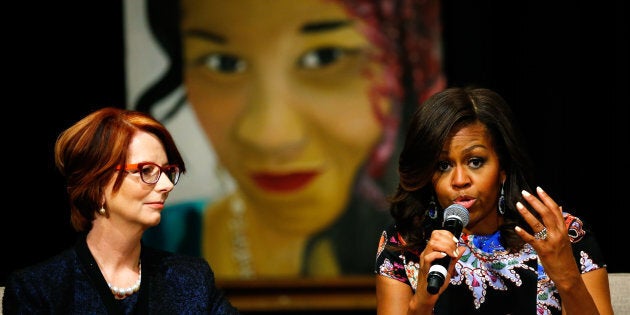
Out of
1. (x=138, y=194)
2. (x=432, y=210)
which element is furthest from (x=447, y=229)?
(x=138, y=194)

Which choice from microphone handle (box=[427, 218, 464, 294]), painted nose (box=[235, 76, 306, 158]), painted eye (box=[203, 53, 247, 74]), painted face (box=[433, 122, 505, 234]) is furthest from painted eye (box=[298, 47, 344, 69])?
microphone handle (box=[427, 218, 464, 294])

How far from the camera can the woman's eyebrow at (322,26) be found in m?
4.65

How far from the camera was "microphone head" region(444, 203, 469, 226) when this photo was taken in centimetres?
247

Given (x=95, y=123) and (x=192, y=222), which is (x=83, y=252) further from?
(x=192, y=222)

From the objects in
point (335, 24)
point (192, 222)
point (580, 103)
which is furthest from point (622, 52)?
point (192, 222)

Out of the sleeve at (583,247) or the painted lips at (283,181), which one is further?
the painted lips at (283,181)

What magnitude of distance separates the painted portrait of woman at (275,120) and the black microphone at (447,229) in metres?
2.13

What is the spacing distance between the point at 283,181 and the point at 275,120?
0.30m

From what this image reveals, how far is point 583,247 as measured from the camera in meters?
2.73

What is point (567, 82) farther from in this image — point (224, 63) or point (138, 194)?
point (138, 194)

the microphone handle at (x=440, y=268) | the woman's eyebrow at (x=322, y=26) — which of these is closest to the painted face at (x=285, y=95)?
the woman's eyebrow at (x=322, y=26)

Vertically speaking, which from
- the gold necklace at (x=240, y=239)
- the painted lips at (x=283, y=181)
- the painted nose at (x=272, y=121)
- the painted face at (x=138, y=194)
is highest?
the painted face at (x=138, y=194)

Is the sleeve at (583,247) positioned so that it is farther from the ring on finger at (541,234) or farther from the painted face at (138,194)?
the painted face at (138,194)

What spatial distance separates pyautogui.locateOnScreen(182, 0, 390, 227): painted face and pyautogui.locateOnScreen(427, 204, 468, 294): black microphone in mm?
2150
